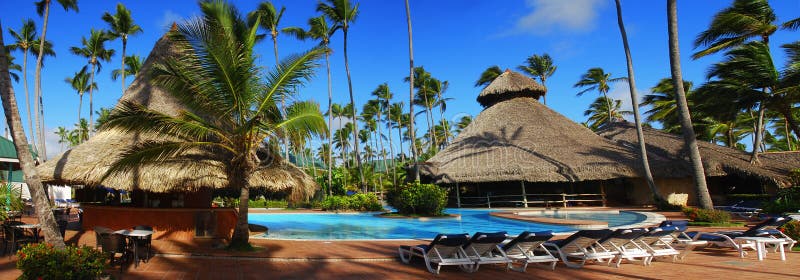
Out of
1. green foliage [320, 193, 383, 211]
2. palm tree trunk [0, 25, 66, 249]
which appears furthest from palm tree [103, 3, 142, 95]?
palm tree trunk [0, 25, 66, 249]

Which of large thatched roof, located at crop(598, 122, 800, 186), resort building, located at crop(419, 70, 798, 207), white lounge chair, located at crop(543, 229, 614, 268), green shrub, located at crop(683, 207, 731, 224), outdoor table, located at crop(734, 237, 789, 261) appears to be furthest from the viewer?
resort building, located at crop(419, 70, 798, 207)

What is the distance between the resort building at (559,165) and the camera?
2159 cm

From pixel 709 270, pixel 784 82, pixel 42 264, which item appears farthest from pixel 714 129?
pixel 42 264

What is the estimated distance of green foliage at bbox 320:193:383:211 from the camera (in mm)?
22447

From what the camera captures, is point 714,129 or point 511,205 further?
point 714,129

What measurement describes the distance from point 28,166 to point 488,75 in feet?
109

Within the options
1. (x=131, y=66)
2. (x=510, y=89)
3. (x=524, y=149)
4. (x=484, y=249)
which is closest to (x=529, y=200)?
(x=524, y=149)

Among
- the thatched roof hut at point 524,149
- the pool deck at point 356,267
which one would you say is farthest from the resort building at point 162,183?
the thatched roof hut at point 524,149

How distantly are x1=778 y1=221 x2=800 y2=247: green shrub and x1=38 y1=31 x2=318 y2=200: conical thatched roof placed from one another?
10.2 meters

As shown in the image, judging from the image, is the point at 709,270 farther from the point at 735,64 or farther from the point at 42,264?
the point at 735,64

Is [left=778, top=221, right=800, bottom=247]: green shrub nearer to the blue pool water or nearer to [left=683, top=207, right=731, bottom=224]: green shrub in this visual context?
[left=683, top=207, right=731, bottom=224]: green shrub

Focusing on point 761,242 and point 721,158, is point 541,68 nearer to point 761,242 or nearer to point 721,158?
point 721,158

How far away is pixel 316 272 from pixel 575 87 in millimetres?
29250

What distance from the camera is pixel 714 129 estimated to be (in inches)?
1121
